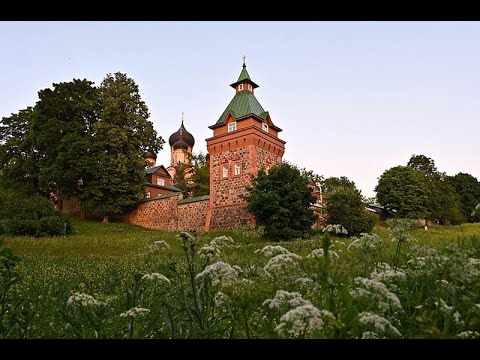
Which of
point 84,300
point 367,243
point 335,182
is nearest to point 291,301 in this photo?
point 84,300

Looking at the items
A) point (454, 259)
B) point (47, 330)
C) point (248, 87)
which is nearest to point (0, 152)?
point (248, 87)

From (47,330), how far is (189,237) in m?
2.34

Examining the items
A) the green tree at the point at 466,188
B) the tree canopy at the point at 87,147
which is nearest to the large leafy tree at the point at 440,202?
the green tree at the point at 466,188

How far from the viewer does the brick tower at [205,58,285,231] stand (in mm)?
32875

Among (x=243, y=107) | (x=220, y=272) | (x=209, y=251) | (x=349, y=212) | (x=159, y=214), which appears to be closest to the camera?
(x=220, y=272)

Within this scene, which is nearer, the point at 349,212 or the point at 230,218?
the point at 349,212

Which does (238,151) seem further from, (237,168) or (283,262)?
(283,262)

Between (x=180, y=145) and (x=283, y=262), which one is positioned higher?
(x=180, y=145)

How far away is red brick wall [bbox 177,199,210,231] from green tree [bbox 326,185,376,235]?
1144 centimetres

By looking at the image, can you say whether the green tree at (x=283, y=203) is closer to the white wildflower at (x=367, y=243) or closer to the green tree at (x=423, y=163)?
the white wildflower at (x=367, y=243)

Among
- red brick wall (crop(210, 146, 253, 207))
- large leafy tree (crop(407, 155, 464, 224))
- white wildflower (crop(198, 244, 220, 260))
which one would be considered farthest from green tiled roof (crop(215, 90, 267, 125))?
white wildflower (crop(198, 244, 220, 260))

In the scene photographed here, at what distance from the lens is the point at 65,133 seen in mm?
36438

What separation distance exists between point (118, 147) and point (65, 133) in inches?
198
